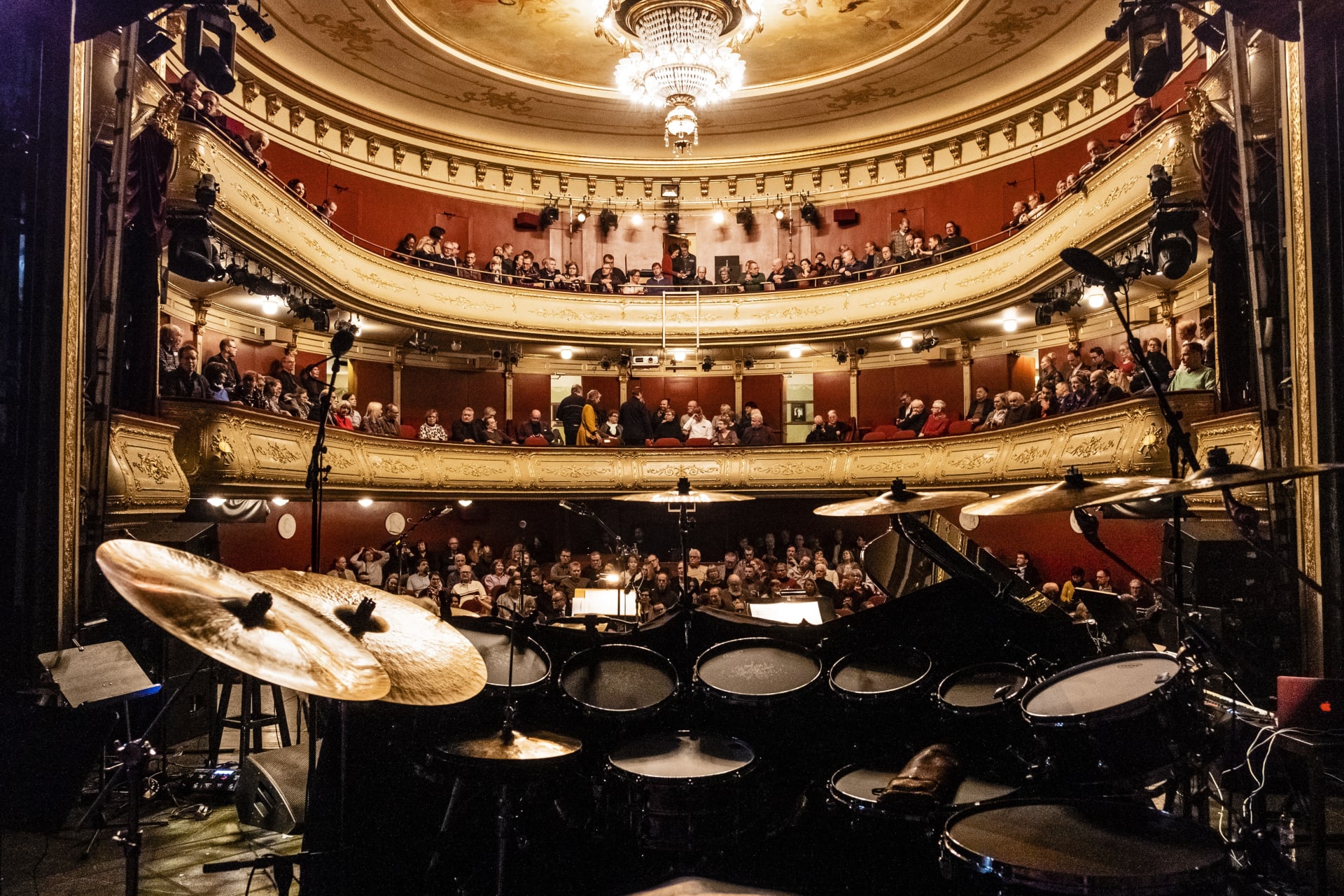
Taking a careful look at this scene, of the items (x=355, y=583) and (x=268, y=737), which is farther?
(x=268, y=737)

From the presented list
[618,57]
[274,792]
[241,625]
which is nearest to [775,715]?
[241,625]

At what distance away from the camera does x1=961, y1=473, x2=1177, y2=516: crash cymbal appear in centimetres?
338

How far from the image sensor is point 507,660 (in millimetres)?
4598

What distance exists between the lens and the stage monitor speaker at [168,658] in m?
6.82

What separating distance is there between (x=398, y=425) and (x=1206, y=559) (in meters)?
12.7

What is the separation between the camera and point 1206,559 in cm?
686

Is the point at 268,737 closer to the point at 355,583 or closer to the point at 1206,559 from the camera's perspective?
the point at 355,583

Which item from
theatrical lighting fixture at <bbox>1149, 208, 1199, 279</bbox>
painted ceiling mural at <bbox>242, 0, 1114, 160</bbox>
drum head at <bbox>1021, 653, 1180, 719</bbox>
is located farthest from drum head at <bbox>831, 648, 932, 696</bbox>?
painted ceiling mural at <bbox>242, 0, 1114, 160</bbox>

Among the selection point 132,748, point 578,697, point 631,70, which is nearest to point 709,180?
point 631,70

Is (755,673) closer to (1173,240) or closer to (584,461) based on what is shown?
(1173,240)

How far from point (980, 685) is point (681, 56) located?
891 centimetres

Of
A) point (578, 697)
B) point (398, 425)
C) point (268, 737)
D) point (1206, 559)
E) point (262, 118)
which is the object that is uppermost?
point (262, 118)

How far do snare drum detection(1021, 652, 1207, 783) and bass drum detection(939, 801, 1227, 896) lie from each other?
0.25m

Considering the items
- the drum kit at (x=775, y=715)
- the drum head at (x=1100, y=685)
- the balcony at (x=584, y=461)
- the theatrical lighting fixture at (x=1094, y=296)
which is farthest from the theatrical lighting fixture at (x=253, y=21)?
the theatrical lighting fixture at (x=1094, y=296)
